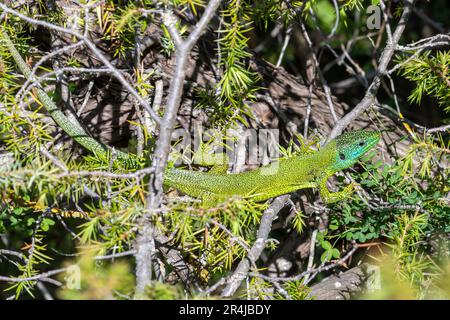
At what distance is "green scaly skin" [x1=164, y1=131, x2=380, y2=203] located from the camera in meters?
2.46

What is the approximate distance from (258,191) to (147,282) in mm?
1090

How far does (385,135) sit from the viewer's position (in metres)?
3.01

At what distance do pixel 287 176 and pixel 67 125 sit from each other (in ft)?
3.63

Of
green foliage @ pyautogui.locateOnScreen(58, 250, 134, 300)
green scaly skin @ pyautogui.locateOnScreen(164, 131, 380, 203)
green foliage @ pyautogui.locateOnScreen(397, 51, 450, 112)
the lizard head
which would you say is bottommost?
green foliage @ pyautogui.locateOnScreen(58, 250, 134, 300)

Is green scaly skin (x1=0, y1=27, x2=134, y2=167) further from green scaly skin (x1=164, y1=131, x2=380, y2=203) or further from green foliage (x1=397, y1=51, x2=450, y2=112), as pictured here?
green foliage (x1=397, y1=51, x2=450, y2=112)

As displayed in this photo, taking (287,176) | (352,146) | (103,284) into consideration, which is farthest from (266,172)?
(103,284)

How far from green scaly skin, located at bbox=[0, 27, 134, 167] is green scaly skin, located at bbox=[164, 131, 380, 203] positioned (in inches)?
12.3

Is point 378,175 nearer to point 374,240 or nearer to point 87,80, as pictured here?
point 374,240

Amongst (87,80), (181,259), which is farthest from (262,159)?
(87,80)

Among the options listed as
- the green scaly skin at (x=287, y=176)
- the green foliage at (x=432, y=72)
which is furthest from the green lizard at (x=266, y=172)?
the green foliage at (x=432, y=72)

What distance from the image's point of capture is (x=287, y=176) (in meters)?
2.55

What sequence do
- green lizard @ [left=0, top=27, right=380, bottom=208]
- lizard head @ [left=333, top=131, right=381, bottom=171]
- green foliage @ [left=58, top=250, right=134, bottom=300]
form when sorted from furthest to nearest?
lizard head @ [left=333, top=131, right=381, bottom=171], green lizard @ [left=0, top=27, right=380, bottom=208], green foliage @ [left=58, top=250, right=134, bottom=300]

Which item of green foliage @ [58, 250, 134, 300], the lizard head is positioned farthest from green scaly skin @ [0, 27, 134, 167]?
the lizard head

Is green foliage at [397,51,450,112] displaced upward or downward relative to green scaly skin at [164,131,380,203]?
upward
